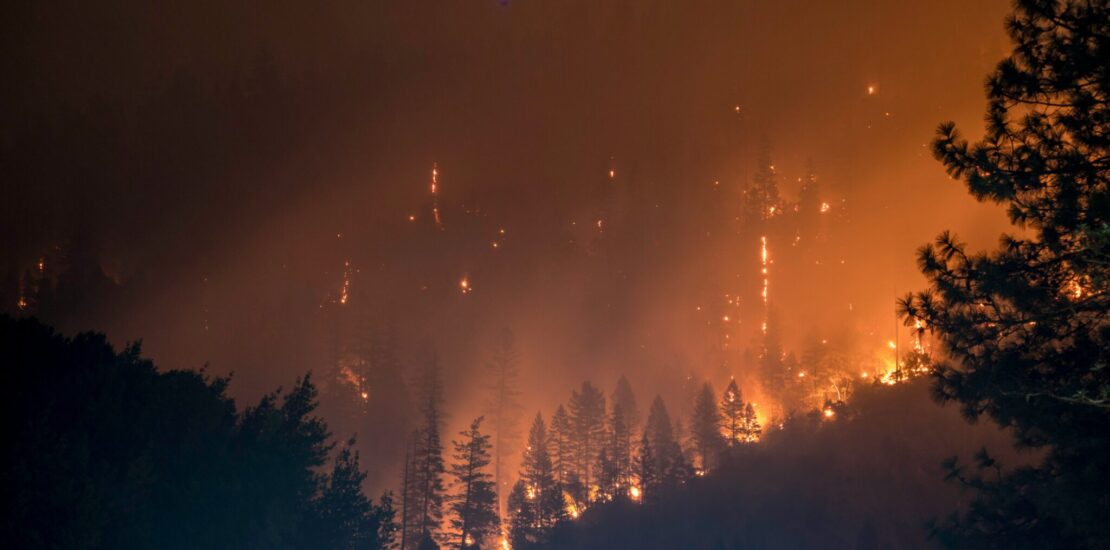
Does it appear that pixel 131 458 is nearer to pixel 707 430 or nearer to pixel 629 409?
pixel 707 430

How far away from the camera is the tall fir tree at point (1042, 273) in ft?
30.8

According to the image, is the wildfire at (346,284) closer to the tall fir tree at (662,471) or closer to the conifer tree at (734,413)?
the conifer tree at (734,413)

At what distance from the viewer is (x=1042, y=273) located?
9.80m

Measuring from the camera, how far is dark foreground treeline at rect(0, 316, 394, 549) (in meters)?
11.3

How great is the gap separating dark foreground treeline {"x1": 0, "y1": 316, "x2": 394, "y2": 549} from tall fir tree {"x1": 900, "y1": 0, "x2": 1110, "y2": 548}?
1609 cm

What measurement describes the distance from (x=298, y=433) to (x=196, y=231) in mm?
198327

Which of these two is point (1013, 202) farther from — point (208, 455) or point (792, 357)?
point (792, 357)

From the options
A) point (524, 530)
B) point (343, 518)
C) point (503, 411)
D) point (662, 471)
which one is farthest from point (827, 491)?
point (503, 411)

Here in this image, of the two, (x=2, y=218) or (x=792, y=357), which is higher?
(x=2, y=218)

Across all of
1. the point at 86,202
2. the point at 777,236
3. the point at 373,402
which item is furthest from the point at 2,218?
A: the point at 777,236

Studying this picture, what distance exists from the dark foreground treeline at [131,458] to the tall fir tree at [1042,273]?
1609 cm

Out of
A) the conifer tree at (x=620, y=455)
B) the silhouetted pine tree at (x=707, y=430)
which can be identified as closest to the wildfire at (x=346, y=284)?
the conifer tree at (x=620, y=455)

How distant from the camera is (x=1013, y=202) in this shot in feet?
33.0

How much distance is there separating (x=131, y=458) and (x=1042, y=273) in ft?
63.8
